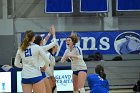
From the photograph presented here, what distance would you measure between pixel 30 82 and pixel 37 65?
35cm

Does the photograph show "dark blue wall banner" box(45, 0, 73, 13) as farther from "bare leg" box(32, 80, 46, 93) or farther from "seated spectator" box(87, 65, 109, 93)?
"bare leg" box(32, 80, 46, 93)

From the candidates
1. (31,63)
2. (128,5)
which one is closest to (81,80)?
(31,63)

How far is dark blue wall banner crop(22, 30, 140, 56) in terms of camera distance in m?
17.6

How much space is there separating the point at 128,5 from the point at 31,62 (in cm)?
1223

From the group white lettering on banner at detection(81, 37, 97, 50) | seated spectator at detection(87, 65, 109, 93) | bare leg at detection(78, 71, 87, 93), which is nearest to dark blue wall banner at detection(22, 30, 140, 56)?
white lettering on banner at detection(81, 37, 97, 50)

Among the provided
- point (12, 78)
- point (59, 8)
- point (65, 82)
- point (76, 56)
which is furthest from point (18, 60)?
point (59, 8)

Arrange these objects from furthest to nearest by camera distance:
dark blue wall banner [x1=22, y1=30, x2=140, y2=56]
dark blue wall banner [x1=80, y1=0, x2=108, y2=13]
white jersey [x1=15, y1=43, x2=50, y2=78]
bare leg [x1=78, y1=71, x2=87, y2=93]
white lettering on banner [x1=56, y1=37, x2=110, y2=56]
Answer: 1. dark blue wall banner [x1=80, y1=0, x2=108, y2=13]
2. white lettering on banner [x1=56, y1=37, x2=110, y2=56]
3. dark blue wall banner [x1=22, y1=30, x2=140, y2=56]
4. bare leg [x1=78, y1=71, x2=87, y2=93]
5. white jersey [x1=15, y1=43, x2=50, y2=78]

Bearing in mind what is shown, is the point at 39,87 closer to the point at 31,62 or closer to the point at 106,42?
the point at 31,62

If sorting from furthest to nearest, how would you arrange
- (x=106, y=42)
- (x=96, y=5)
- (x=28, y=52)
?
(x=96, y=5)
(x=106, y=42)
(x=28, y=52)

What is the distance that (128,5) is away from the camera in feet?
58.9

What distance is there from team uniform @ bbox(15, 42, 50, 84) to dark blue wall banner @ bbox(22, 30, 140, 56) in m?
11.0

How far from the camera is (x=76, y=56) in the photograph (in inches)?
343

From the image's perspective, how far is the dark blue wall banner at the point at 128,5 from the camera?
58.7 feet

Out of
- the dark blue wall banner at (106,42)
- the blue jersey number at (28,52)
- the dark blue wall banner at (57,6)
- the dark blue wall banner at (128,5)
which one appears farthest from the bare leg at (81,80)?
the dark blue wall banner at (128,5)
